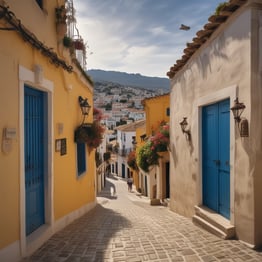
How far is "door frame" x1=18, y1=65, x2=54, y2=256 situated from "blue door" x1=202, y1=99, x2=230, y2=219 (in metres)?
3.23

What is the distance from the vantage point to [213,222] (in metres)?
5.31

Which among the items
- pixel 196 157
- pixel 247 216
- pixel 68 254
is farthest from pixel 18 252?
pixel 196 157

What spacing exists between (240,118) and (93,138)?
4.50 m

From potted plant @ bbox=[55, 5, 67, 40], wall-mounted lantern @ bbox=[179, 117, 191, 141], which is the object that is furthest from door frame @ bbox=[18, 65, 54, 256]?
wall-mounted lantern @ bbox=[179, 117, 191, 141]

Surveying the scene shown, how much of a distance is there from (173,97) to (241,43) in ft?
13.9

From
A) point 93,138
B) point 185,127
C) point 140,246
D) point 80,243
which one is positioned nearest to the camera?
point 140,246

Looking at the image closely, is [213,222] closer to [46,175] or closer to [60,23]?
[46,175]

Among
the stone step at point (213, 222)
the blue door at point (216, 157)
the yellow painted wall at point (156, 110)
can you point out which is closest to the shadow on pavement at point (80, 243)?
the stone step at point (213, 222)

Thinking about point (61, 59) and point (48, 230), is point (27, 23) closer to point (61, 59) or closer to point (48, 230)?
point (61, 59)

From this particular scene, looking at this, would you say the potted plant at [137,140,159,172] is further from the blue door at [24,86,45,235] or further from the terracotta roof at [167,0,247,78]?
the blue door at [24,86,45,235]

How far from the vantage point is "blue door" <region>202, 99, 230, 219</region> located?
17.3 feet

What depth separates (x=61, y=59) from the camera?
19.5 ft

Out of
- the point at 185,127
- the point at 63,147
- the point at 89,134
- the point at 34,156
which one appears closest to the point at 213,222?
the point at 185,127

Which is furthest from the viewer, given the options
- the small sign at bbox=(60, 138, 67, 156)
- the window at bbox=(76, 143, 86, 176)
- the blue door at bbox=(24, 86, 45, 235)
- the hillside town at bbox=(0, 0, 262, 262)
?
the window at bbox=(76, 143, 86, 176)
